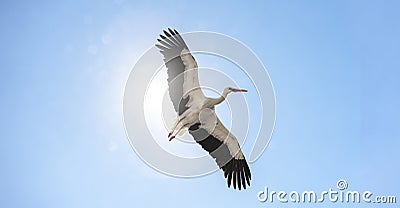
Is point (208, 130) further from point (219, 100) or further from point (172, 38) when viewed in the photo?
point (172, 38)

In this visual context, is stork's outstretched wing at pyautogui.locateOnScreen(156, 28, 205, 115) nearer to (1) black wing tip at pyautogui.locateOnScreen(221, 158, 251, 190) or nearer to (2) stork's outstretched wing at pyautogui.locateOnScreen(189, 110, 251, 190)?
(2) stork's outstretched wing at pyautogui.locateOnScreen(189, 110, 251, 190)

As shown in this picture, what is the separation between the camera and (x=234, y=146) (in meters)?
11.7

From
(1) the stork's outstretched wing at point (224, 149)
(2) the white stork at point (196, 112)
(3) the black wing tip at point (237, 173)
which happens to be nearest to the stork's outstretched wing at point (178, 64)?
(2) the white stork at point (196, 112)

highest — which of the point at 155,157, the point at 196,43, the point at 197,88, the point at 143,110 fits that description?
the point at 196,43

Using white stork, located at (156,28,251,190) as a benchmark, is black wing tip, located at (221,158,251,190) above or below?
below

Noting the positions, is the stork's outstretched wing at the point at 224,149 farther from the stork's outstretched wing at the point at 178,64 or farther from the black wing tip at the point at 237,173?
the stork's outstretched wing at the point at 178,64

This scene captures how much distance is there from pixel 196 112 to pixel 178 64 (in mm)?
1322

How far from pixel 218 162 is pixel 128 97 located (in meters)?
2.99

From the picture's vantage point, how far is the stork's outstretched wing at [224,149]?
452 inches

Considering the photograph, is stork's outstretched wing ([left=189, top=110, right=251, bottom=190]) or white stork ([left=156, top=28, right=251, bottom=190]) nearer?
white stork ([left=156, top=28, right=251, bottom=190])

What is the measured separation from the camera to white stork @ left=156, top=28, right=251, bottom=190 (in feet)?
34.4

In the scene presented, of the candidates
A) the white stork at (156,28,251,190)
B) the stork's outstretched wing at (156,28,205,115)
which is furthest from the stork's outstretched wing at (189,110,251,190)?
the stork's outstretched wing at (156,28,205,115)

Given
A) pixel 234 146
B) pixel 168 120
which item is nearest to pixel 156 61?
pixel 168 120

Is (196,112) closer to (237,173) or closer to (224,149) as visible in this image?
(224,149)
